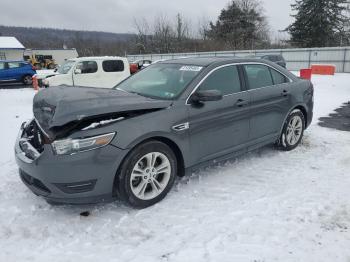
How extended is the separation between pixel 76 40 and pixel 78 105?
260ft

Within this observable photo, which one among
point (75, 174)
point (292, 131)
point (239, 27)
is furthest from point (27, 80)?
point (239, 27)

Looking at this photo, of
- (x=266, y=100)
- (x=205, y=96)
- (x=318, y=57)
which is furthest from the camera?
(x=318, y=57)

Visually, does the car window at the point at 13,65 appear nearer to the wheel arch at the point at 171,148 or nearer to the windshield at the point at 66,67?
the windshield at the point at 66,67

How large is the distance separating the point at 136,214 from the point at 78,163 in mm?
867

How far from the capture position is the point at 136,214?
3404mm

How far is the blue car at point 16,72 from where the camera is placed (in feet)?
59.2

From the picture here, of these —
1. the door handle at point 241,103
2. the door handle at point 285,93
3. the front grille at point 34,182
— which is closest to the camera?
the front grille at point 34,182

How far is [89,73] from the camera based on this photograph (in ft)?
40.1

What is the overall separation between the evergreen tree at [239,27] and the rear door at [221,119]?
151 ft

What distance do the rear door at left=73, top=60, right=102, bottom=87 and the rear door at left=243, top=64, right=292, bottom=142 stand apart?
28.3 ft

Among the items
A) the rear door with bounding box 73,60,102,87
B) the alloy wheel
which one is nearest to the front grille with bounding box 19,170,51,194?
the alloy wheel

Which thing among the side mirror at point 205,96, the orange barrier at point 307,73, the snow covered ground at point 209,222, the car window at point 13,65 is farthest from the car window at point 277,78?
the car window at point 13,65

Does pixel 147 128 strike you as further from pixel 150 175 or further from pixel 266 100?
pixel 266 100

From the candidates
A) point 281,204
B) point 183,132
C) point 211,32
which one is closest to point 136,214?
point 183,132
